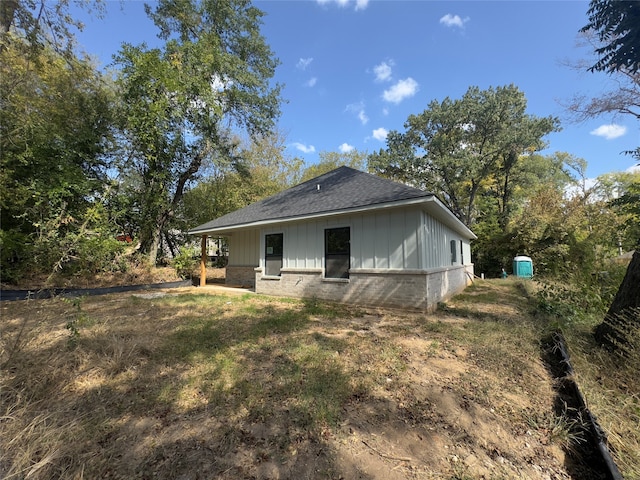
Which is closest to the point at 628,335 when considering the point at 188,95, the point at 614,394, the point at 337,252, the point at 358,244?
the point at 614,394

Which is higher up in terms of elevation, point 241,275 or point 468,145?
point 468,145

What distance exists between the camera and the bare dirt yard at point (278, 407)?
1.87 meters

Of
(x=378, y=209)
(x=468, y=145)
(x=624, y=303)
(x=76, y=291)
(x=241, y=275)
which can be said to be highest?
(x=468, y=145)

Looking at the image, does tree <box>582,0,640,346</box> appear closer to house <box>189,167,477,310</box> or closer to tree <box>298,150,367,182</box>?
house <box>189,167,477,310</box>

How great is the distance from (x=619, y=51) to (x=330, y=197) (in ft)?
22.0

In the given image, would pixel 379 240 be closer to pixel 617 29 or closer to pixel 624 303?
pixel 624 303

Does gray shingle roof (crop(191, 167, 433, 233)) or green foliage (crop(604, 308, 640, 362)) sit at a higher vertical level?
gray shingle roof (crop(191, 167, 433, 233))

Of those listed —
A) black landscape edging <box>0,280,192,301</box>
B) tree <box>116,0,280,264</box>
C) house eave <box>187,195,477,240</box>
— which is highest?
tree <box>116,0,280,264</box>

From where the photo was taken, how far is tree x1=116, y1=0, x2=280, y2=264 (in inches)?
486

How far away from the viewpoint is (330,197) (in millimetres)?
8750

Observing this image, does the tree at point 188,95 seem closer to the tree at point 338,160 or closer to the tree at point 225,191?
the tree at point 225,191

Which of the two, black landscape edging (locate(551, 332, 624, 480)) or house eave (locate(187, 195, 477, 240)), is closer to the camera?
black landscape edging (locate(551, 332, 624, 480))

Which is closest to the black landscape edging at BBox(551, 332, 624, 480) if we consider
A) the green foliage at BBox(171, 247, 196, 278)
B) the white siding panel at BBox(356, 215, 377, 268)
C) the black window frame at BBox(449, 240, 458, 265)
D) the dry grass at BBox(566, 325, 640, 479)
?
the dry grass at BBox(566, 325, 640, 479)

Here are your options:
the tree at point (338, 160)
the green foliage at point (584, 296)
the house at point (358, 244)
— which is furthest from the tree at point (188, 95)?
the green foliage at point (584, 296)
